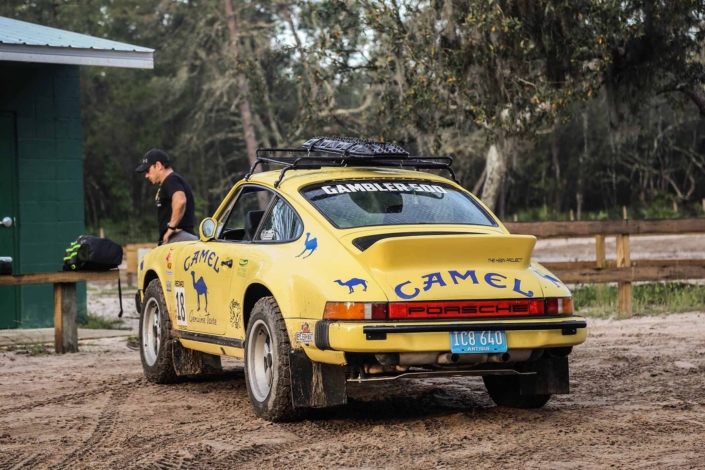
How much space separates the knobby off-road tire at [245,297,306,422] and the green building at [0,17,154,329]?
6.86m

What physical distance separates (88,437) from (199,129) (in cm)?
4205

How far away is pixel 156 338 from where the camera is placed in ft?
29.9

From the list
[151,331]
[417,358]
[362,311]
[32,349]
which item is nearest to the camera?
[362,311]

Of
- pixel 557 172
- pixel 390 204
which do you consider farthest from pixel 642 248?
pixel 390 204

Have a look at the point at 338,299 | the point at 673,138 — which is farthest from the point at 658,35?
the point at 673,138

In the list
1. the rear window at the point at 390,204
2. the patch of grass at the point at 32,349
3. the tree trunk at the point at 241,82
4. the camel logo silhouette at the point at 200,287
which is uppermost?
the tree trunk at the point at 241,82

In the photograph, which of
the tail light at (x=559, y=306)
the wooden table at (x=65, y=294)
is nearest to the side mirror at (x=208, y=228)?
the tail light at (x=559, y=306)

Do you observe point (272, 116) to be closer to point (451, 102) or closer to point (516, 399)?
point (451, 102)

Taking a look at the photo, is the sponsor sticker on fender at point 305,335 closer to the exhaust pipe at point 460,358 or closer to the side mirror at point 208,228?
the exhaust pipe at point 460,358

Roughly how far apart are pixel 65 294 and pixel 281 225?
15.4 ft

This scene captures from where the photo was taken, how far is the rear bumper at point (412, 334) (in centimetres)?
601

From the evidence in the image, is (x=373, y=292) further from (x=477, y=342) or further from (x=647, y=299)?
(x=647, y=299)

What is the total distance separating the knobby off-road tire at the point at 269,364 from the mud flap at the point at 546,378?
1470 millimetres

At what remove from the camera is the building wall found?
1339 centimetres
